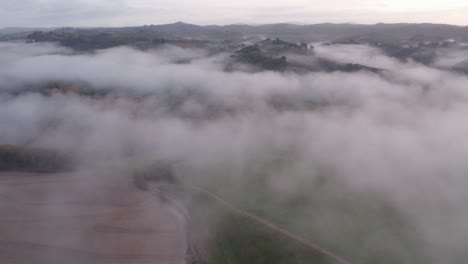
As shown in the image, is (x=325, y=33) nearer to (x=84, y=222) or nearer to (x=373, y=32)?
(x=373, y=32)

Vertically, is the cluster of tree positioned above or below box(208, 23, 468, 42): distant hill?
below

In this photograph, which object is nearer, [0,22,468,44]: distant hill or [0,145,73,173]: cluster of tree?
[0,145,73,173]: cluster of tree

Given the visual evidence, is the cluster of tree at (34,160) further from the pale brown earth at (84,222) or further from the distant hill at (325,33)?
the distant hill at (325,33)

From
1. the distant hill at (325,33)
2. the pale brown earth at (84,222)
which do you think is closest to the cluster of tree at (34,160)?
the pale brown earth at (84,222)

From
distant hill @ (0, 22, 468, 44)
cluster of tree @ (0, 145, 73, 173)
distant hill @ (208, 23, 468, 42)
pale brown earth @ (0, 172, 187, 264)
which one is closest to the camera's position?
pale brown earth @ (0, 172, 187, 264)

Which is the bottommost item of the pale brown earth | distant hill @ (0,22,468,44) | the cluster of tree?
the pale brown earth

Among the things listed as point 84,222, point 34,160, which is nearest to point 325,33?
point 34,160

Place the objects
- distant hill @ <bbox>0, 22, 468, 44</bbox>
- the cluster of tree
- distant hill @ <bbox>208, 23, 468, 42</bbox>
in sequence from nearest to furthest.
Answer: the cluster of tree, distant hill @ <bbox>0, 22, 468, 44</bbox>, distant hill @ <bbox>208, 23, 468, 42</bbox>

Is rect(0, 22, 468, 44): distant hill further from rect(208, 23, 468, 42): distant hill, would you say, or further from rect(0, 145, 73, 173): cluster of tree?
rect(0, 145, 73, 173): cluster of tree

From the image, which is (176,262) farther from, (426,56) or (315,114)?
(426,56)

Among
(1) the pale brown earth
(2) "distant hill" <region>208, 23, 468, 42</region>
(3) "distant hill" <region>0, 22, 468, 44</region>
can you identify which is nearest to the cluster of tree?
(1) the pale brown earth
